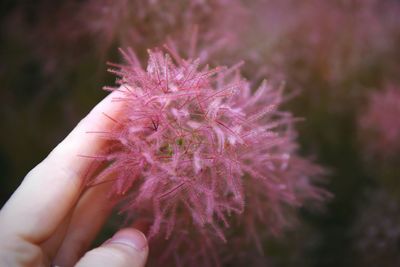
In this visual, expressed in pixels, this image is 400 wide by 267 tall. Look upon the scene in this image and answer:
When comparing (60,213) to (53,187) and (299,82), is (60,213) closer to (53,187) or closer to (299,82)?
(53,187)

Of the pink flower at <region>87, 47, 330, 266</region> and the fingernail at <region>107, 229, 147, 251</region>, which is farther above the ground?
the pink flower at <region>87, 47, 330, 266</region>

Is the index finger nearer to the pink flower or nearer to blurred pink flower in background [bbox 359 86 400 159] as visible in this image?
the pink flower

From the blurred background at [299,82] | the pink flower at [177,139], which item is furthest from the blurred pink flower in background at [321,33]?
the pink flower at [177,139]

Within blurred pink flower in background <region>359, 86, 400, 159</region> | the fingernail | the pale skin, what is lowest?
blurred pink flower in background <region>359, 86, 400, 159</region>

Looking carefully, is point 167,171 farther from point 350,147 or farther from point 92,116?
point 350,147

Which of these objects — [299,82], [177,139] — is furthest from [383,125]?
[177,139]

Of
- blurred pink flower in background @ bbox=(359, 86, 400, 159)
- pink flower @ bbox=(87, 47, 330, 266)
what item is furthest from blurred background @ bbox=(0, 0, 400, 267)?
pink flower @ bbox=(87, 47, 330, 266)

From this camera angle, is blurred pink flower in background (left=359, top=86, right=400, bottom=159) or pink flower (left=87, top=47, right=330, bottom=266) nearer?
pink flower (left=87, top=47, right=330, bottom=266)
